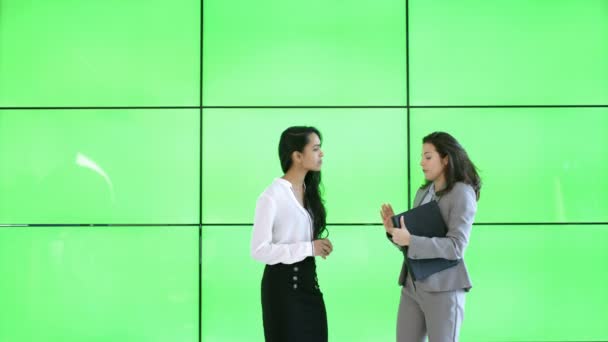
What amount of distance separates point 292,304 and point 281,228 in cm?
35

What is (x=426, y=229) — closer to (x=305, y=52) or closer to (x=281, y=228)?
(x=281, y=228)

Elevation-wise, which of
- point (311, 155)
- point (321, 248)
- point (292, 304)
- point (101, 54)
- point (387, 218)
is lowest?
point (292, 304)

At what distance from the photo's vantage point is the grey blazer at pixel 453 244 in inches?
96.0

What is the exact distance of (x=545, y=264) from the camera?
11.9ft

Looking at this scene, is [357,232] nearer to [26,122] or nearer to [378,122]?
[378,122]

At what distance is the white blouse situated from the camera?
2479 millimetres

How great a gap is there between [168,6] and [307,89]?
107 cm

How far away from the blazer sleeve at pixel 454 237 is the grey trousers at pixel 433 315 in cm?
19

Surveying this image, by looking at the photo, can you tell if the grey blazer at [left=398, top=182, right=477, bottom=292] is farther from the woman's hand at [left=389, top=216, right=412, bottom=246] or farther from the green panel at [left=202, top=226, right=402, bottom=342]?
the green panel at [left=202, top=226, right=402, bottom=342]

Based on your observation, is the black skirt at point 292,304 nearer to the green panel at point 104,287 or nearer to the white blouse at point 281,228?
the white blouse at point 281,228

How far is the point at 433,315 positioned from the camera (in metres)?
2.48

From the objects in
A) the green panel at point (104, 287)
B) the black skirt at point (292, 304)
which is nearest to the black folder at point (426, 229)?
the black skirt at point (292, 304)

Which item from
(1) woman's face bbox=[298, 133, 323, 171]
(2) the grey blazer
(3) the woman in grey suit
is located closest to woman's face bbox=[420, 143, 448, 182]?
(3) the woman in grey suit

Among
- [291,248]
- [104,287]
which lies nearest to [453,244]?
[291,248]
